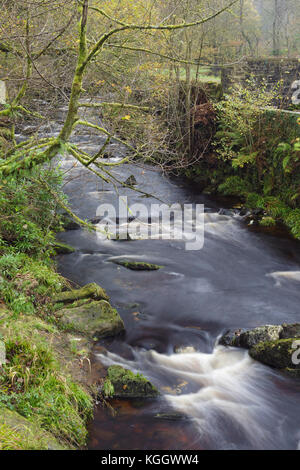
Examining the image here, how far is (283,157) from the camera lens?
13.2 metres

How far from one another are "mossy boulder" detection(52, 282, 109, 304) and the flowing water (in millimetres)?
577

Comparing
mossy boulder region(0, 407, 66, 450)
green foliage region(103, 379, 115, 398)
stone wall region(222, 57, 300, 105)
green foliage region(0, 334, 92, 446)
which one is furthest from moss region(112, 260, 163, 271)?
stone wall region(222, 57, 300, 105)

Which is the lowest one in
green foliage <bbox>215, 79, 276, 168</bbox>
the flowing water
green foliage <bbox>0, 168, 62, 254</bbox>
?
the flowing water

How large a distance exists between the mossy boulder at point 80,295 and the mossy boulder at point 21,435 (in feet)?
10.7

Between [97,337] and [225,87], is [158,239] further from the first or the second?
[225,87]

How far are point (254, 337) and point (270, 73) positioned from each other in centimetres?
1274

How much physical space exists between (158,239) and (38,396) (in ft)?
24.2

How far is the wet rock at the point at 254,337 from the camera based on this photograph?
262 inches

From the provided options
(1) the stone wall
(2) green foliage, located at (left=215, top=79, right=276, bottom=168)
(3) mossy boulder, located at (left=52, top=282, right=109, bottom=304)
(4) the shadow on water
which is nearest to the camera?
(4) the shadow on water

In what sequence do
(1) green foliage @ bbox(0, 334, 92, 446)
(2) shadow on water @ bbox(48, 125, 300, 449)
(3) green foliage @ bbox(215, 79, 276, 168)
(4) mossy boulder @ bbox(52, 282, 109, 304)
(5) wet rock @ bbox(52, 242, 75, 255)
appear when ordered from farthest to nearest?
1. (3) green foliage @ bbox(215, 79, 276, 168)
2. (5) wet rock @ bbox(52, 242, 75, 255)
3. (4) mossy boulder @ bbox(52, 282, 109, 304)
4. (2) shadow on water @ bbox(48, 125, 300, 449)
5. (1) green foliage @ bbox(0, 334, 92, 446)

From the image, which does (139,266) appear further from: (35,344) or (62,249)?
(35,344)

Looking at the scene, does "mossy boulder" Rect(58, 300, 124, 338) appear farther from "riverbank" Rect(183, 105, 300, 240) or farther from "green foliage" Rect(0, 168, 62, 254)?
"riverbank" Rect(183, 105, 300, 240)

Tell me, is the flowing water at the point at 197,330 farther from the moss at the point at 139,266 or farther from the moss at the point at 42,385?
the moss at the point at 42,385

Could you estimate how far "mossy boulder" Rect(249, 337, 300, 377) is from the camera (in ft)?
19.9
